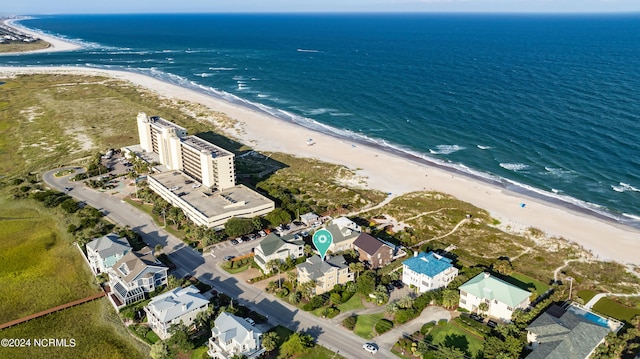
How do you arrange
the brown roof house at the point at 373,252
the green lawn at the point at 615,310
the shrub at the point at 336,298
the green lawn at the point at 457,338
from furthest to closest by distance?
1. the brown roof house at the point at 373,252
2. the shrub at the point at 336,298
3. the green lawn at the point at 615,310
4. the green lawn at the point at 457,338

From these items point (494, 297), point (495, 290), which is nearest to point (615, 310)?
point (495, 290)

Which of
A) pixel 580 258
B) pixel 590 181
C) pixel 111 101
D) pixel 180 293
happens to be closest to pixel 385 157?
pixel 590 181

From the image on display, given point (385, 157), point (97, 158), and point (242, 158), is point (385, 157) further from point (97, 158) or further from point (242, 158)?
point (97, 158)

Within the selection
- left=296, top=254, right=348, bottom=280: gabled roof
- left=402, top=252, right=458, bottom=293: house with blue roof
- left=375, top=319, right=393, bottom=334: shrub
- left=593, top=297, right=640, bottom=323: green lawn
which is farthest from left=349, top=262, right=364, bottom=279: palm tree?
left=593, top=297, right=640, bottom=323: green lawn

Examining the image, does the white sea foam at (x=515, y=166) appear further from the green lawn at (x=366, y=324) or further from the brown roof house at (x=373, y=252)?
the green lawn at (x=366, y=324)

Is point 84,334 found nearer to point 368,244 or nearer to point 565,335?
point 368,244

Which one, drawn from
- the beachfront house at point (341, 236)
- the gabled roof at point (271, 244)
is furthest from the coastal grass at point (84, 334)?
the beachfront house at point (341, 236)
